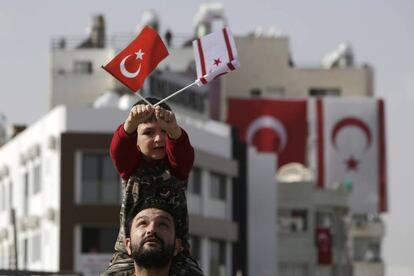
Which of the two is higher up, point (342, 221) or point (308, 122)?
point (308, 122)

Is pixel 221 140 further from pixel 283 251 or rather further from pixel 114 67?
pixel 114 67

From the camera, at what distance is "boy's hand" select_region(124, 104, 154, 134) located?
429 inches

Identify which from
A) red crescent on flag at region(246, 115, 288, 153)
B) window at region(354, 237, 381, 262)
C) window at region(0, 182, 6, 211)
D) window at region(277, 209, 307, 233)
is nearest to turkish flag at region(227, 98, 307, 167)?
red crescent on flag at region(246, 115, 288, 153)

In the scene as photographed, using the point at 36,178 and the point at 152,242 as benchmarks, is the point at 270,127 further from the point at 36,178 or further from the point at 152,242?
the point at 152,242

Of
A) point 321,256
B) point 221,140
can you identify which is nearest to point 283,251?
point 321,256

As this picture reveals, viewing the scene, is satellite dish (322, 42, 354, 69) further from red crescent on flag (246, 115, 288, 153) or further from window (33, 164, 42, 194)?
window (33, 164, 42, 194)

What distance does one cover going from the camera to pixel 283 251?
115750 millimetres

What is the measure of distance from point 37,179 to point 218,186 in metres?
10.1

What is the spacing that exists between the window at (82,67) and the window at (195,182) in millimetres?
34503

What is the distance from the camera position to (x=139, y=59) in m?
11.2

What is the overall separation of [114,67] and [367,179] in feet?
435

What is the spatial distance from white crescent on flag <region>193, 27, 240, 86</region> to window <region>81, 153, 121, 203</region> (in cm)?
7578

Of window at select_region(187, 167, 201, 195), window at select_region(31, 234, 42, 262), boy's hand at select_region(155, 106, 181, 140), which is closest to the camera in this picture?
boy's hand at select_region(155, 106, 181, 140)

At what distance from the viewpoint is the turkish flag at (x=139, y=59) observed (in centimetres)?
1112
